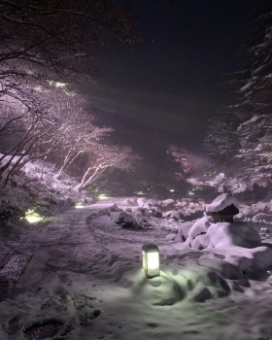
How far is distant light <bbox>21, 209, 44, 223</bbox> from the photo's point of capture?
37.0 feet

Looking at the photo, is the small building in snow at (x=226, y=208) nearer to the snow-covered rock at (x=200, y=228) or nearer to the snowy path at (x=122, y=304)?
the snow-covered rock at (x=200, y=228)

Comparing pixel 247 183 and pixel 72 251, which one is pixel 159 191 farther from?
pixel 72 251

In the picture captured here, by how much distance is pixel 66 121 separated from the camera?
838 inches

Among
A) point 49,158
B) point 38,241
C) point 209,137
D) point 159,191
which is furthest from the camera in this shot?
point 159,191

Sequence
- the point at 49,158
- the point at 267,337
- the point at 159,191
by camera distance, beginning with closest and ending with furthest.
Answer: the point at 267,337, the point at 49,158, the point at 159,191

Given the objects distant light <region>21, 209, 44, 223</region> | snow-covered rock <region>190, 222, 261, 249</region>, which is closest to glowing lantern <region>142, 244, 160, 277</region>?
snow-covered rock <region>190, 222, 261, 249</region>

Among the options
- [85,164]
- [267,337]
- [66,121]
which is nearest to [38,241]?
[267,337]

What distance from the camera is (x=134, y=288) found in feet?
14.9

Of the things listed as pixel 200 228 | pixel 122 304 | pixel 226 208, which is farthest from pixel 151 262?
pixel 200 228

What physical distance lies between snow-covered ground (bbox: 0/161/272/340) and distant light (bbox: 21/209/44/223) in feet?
8.84

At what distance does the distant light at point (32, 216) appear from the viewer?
11.3 metres

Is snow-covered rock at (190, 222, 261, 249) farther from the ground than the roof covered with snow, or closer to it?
closer to it

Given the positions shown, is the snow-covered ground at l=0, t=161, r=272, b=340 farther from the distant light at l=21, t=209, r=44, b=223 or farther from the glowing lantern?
the distant light at l=21, t=209, r=44, b=223

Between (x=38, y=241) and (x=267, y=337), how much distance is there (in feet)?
22.7
